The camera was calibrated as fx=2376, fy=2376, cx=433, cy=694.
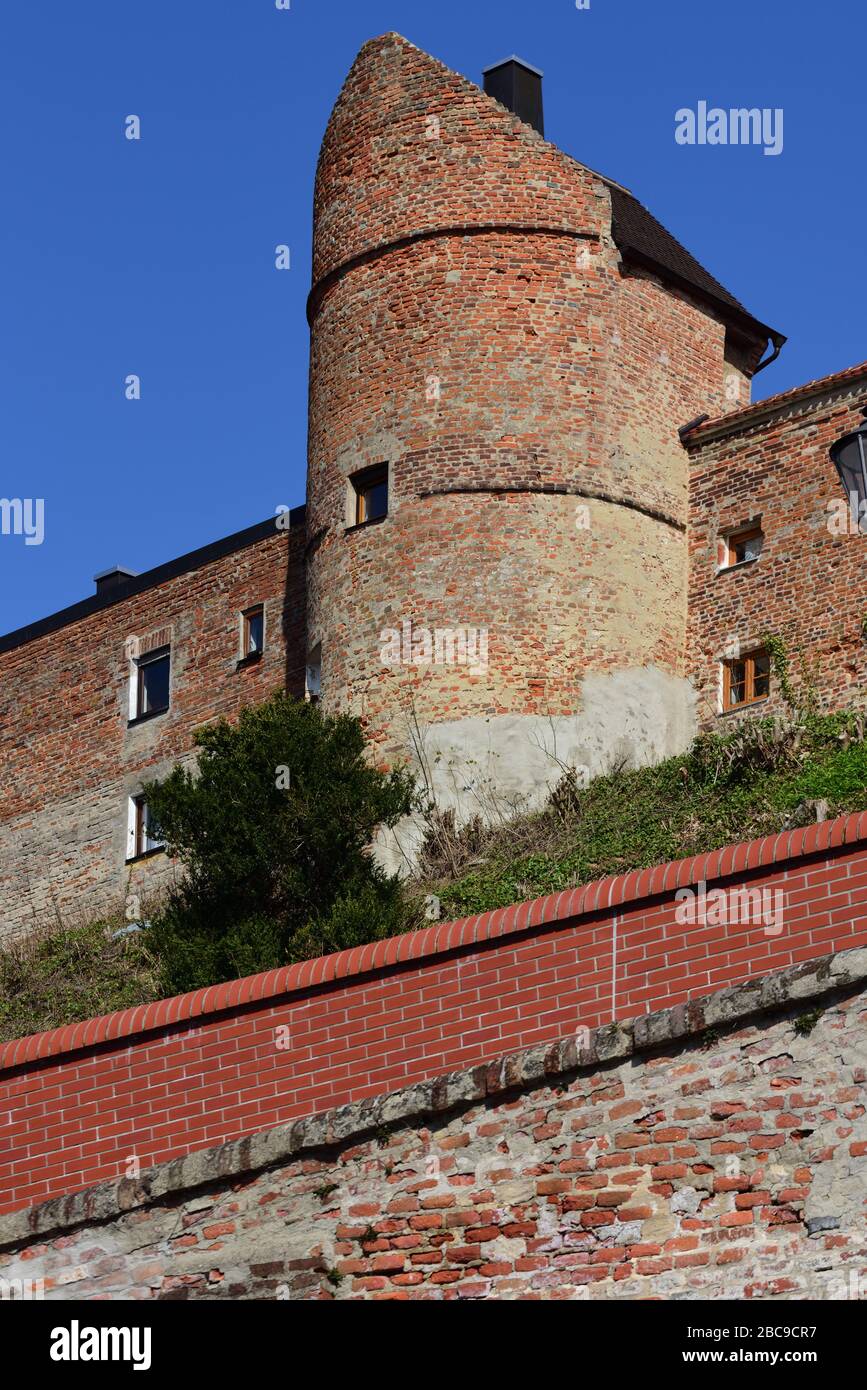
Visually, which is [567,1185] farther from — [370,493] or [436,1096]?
[370,493]

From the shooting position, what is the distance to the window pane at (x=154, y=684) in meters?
32.6

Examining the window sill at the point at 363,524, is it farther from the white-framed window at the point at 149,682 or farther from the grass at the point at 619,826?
the white-framed window at the point at 149,682

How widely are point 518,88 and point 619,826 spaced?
11.5 meters

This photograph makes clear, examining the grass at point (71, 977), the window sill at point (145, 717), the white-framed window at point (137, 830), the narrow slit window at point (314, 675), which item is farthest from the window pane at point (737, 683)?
the window sill at point (145, 717)

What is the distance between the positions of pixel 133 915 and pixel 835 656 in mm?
9792

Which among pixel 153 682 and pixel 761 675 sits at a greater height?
pixel 153 682

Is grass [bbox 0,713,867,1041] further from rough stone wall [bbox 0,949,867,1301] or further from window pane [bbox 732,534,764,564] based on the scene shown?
rough stone wall [bbox 0,949,867,1301]

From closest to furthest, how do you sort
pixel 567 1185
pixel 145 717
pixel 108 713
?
pixel 567 1185 < pixel 145 717 < pixel 108 713

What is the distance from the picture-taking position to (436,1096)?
12.5 m

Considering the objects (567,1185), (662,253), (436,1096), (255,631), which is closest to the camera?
(567,1185)

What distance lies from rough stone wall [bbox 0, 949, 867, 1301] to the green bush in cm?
744

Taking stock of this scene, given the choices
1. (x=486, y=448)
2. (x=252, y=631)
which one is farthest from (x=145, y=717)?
(x=486, y=448)

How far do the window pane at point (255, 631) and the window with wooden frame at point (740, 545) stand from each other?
659 cm
